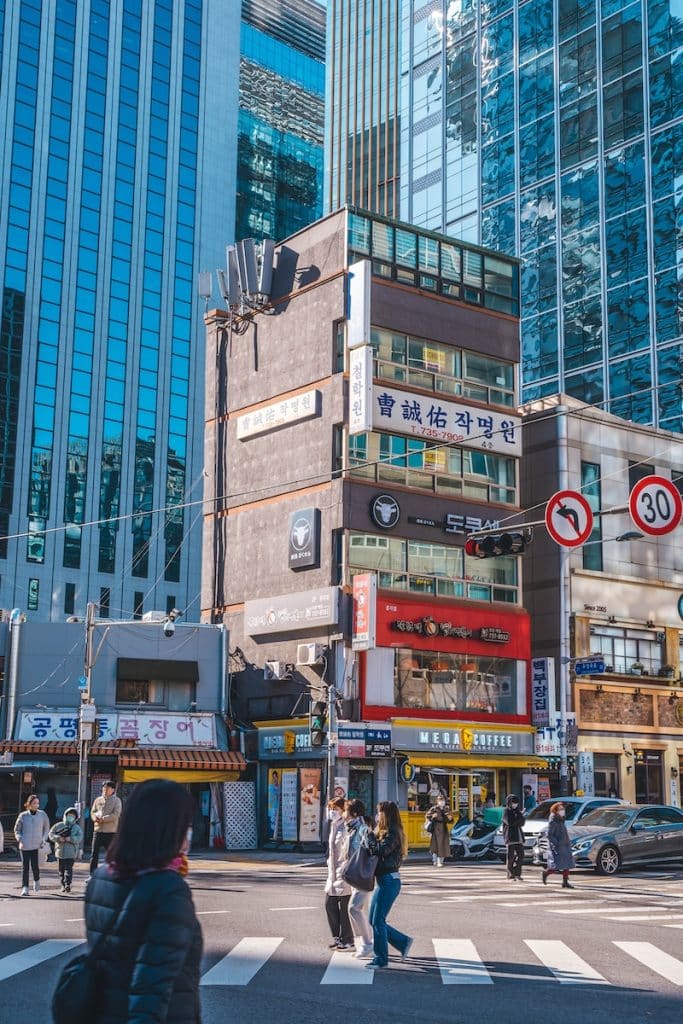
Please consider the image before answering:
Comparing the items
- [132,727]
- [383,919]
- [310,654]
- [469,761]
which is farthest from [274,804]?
[383,919]

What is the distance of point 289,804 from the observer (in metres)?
39.9

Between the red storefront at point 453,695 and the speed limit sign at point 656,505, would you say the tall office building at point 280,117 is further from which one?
the speed limit sign at point 656,505

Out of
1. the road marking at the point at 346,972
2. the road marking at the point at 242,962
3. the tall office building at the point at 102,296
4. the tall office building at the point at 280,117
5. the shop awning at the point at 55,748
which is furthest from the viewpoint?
the tall office building at the point at 280,117

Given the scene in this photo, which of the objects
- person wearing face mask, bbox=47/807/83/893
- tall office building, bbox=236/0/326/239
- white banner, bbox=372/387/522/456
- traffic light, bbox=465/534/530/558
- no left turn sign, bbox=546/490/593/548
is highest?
tall office building, bbox=236/0/326/239

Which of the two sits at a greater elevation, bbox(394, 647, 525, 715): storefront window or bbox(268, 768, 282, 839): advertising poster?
bbox(394, 647, 525, 715): storefront window

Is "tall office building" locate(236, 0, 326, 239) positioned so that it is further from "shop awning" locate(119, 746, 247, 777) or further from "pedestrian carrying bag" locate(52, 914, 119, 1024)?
"pedestrian carrying bag" locate(52, 914, 119, 1024)

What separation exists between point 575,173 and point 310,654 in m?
65.8

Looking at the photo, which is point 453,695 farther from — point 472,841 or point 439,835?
point 439,835

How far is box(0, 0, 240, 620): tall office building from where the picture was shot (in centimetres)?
8669

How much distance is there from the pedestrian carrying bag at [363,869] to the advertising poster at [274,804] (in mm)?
27587

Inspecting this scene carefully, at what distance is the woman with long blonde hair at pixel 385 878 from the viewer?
1299cm

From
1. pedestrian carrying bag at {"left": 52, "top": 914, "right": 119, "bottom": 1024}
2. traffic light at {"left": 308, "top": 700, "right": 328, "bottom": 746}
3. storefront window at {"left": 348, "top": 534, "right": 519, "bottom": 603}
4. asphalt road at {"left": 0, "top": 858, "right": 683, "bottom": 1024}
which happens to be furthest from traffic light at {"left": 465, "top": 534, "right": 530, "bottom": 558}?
storefront window at {"left": 348, "top": 534, "right": 519, "bottom": 603}

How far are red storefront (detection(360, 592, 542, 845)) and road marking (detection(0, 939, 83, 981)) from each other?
26411 millimetres

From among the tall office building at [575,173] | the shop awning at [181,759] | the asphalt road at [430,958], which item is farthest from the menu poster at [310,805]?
the tall office building at [575,173]
